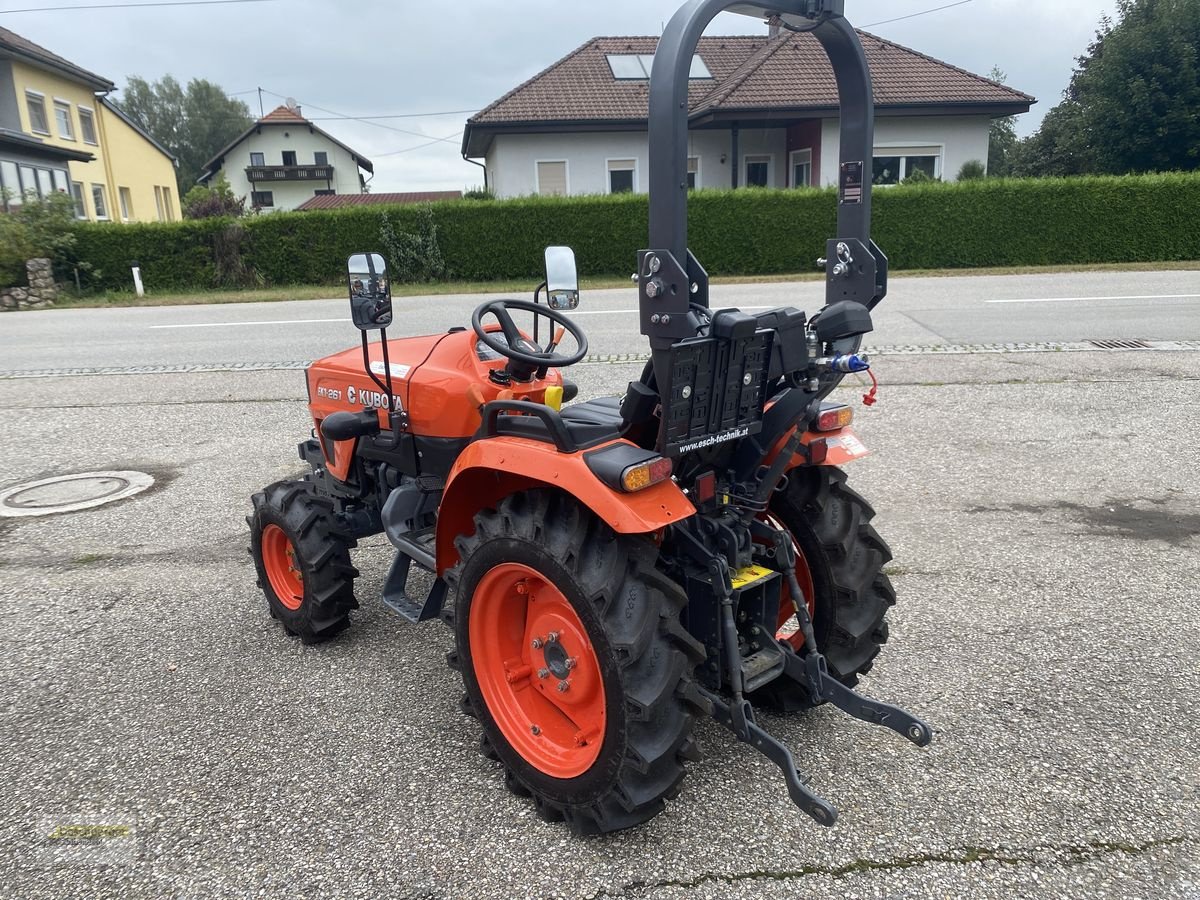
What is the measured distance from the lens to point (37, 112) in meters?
30.3

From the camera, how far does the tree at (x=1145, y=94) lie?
2498 cm

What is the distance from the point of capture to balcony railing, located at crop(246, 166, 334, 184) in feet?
176

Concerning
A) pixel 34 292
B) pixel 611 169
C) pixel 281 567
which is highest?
pixel 611 169

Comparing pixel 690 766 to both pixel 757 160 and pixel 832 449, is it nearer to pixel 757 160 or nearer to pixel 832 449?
pixel 832 449

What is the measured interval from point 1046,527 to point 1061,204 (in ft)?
50.5

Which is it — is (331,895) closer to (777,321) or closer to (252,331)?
(777,321)

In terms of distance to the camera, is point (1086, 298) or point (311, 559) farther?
point (1086, 298)

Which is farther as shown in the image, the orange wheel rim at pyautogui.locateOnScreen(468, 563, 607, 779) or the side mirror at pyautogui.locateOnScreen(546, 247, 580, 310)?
the side mirror at pyautogui.locateOnScreen(546, 247, 580, 310)

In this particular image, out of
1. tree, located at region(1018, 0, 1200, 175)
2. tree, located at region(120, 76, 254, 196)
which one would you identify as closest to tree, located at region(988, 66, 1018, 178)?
tree, located at region(1018, 0, 1200, 175)

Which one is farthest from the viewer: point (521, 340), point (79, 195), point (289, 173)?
point (289, 173)

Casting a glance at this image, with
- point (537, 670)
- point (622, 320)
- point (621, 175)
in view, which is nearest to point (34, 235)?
point (622, 320)

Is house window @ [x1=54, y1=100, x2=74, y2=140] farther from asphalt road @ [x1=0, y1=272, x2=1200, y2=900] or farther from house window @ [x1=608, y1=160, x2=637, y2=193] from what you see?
asphalt road @ [x1=0, y1=272, x2=1200, y2=900]

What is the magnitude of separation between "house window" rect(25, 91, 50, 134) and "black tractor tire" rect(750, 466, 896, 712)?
34669 mm

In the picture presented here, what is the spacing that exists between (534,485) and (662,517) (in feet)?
1.60
